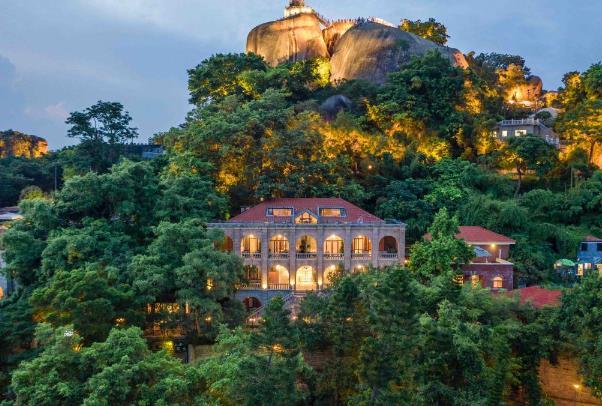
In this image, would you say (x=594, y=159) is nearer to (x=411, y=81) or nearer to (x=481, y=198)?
(x=481, y=198)

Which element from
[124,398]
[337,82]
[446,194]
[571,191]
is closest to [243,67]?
[337,82]

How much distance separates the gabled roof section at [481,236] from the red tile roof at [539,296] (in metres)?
5.75

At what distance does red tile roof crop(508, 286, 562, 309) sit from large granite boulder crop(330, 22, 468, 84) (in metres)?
38.6

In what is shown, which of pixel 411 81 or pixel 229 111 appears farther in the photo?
pixel 411 81

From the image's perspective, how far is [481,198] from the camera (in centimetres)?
3966

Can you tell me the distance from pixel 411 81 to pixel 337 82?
12.6m

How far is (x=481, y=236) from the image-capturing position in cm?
3522

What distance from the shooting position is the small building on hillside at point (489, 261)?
3222cm

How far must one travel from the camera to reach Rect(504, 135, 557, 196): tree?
4375cm

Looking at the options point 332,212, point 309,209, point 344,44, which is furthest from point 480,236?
point 344,44

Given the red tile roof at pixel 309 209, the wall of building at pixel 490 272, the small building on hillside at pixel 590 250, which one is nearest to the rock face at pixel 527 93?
the small building on hillside at pixel 590 250

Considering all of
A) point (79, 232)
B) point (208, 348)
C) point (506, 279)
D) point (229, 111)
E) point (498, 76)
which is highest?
point (498, 76)

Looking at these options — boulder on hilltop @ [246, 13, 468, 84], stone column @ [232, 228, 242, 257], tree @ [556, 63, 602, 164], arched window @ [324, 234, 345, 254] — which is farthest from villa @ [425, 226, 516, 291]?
boulder on hilltop @ [246, 13, 468, 84]

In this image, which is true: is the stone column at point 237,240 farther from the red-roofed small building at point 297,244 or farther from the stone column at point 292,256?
A: the stone column at point 292,256
